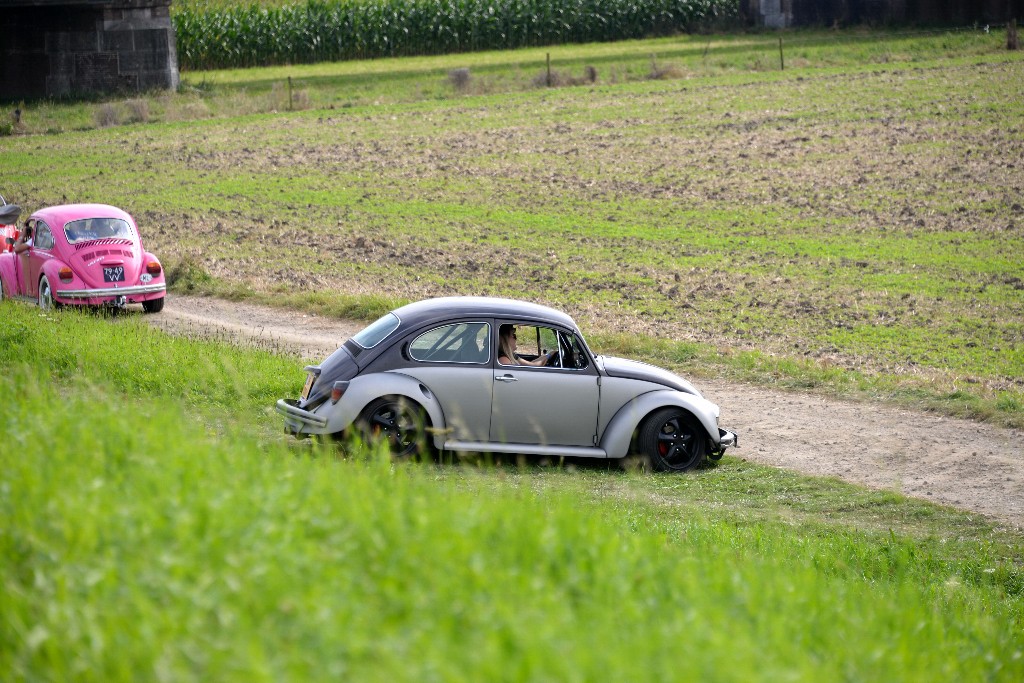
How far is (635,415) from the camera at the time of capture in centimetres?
1120

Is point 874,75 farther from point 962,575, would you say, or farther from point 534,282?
point 962,575

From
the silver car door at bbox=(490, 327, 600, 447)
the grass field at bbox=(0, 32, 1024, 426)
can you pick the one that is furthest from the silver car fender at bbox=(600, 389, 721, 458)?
the grass field at bbox=(0, 32, 1024, 426)

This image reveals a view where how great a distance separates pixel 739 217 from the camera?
87.2ft

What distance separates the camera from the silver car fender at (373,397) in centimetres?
1058

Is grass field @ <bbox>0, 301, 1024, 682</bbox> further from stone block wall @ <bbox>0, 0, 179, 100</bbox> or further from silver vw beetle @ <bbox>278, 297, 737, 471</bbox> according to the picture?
stone block wall @ <bbox>0, 0, 179, 100</bbox>

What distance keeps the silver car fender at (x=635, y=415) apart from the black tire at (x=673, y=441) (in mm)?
96

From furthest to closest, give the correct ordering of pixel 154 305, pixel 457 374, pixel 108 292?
pixel 154 305 < pixel 108 292 < pixel 457 374

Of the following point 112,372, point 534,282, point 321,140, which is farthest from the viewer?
point 321,140

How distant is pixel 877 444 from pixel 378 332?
20.0ft

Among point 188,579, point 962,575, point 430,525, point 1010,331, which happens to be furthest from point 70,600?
point 1010,331

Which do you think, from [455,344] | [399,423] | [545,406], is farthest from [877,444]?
[399,423]

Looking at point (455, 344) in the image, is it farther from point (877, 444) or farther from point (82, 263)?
point (82, 263)

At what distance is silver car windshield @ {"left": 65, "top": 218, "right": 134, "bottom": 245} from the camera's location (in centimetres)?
1814

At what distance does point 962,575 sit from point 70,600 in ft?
24.0
